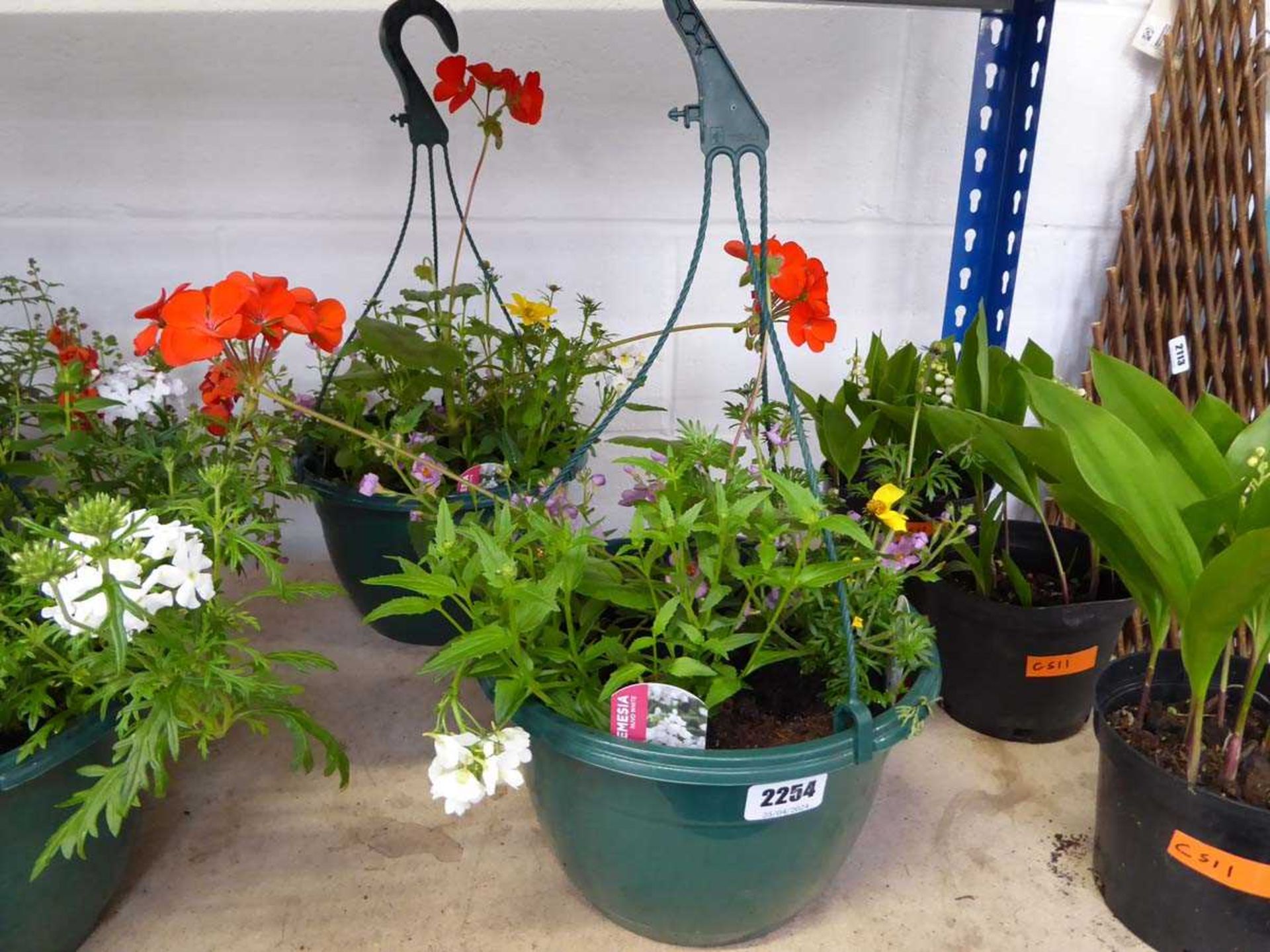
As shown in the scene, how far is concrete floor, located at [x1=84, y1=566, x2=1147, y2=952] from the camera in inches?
32.9

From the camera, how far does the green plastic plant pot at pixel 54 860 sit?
0.70 metres

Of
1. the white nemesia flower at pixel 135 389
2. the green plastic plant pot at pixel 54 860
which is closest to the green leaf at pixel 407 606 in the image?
the green plastic plant pot at pixel 54 860

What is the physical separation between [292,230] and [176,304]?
0.67m

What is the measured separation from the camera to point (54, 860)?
74 centimetres

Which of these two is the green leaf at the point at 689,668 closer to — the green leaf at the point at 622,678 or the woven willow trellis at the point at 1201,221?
the green leaf at the point at 622,678

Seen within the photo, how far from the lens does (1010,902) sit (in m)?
0.88

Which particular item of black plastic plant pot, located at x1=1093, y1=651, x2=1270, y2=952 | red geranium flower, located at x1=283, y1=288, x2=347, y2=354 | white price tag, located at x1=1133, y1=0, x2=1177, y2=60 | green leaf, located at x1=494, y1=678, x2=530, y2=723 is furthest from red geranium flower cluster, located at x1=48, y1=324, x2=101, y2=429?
white price tag, located at x1=1133, y1=0, x2=1177, y2=60

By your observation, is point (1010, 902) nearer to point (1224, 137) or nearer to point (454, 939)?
point (454, 939)

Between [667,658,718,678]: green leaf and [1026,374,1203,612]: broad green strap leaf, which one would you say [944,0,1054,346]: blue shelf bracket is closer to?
[1026,374,1203,612]: broad green strap leaf

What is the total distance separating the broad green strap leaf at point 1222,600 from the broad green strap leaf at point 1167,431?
0.28ft

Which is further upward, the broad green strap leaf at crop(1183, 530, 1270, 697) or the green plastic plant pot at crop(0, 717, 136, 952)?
the broad green strap leaf at crop(1183, 530, 1270, 697)

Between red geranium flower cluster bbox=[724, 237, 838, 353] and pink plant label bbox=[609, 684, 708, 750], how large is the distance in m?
0.33

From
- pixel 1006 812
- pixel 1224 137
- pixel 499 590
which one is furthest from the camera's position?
pixel 1224 137

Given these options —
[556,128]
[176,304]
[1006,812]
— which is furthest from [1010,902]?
[556,128]
